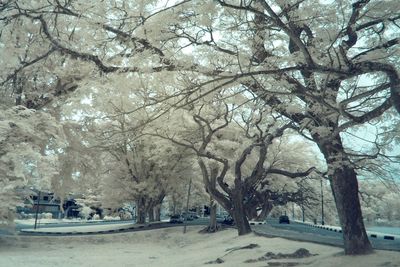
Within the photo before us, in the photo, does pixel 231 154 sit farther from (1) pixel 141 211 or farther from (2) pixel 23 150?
(2) pixel 23 150

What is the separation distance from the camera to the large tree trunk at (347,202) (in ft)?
32.1

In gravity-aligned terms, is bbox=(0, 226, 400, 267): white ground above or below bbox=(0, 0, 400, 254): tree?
below

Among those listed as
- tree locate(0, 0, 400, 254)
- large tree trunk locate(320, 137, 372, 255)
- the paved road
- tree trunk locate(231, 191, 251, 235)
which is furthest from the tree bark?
tree locate(0, 0, 400, 254)

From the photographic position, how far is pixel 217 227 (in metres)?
27.0

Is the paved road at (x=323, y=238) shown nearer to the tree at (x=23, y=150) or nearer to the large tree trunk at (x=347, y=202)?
the large tree trunk at (x=347, y=202)

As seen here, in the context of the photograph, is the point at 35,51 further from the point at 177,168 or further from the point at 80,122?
the point at 177,168

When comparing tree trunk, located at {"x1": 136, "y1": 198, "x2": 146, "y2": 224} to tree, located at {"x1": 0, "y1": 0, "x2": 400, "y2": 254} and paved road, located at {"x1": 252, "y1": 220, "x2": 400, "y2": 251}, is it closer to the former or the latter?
paved road, located at {"x1": 252, "y1": 220, "x2": 400, "y2": 251}

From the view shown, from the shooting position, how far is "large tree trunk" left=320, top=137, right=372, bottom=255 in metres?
9.78

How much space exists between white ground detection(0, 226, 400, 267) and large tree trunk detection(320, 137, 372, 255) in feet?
1.36

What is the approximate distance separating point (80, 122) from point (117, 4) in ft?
44.9

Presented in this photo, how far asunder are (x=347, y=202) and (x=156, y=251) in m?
13.6

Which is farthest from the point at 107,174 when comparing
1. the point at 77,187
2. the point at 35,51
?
the point at 35,51

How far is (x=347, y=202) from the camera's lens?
10.1 metres

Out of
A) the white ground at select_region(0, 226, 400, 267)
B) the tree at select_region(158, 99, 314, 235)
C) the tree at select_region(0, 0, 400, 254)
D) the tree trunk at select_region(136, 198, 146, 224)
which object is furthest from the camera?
the tree trunk at select_region(136, 198, 146, 224)
